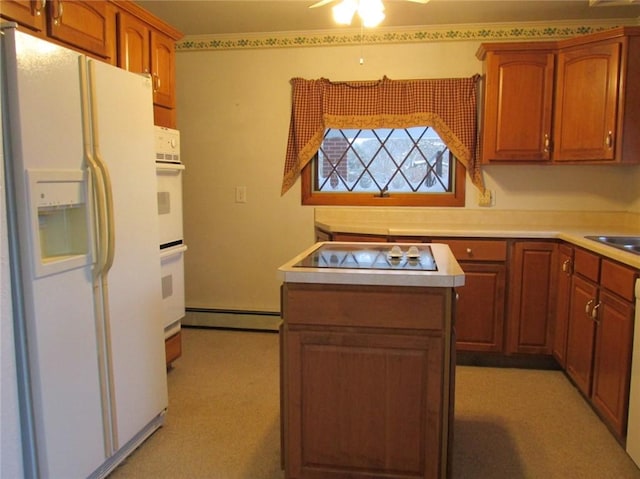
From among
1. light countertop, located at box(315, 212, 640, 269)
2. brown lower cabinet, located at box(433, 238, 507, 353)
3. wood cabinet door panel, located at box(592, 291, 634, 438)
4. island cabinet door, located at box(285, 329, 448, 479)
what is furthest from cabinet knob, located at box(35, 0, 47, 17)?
wood cabinet door panel, located at box(592, 291, 634, 438)

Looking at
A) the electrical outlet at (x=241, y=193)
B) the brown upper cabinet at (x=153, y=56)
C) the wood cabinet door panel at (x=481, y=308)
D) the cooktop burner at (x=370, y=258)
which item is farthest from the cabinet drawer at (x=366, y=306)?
the electrical outlet at (x=241, y=193)

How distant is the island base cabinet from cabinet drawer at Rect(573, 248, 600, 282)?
3.98 feet

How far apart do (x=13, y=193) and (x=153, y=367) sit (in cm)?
104

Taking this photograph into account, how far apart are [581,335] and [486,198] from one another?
1281 millimetres

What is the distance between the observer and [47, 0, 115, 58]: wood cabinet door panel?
2082mm

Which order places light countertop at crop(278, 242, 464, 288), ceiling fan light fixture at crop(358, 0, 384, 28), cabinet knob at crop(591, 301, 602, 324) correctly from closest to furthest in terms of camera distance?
1. light countertop at crop(278, 242, 464, 288)
2. ceiling fan light fixture at crop(358, 0, 384, 28)
3. cabinet knob at crop(591, 301, 602, 324)

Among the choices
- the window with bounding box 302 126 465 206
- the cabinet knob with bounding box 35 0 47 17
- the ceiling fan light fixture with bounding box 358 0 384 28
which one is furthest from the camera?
the window with bounding box 302 126 465 206

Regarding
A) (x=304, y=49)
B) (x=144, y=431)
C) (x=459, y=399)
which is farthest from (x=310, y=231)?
(x=144, y=431)

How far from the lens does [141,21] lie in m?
2.74

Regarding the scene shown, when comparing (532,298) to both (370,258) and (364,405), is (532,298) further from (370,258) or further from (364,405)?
(364,405)

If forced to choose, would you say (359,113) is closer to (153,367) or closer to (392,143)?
(392,143)

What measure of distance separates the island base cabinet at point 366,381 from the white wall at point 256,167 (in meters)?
2.20

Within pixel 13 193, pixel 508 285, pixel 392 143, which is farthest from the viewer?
pixel 392 143

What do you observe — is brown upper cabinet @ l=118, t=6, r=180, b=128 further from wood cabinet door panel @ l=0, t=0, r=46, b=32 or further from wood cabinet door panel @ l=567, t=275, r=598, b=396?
wood cabinet door panel @ l=567, t=275, r=598, b=396
